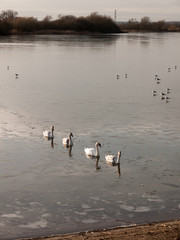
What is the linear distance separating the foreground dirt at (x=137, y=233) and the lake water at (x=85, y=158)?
615mm

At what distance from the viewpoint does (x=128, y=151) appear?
20.4 m

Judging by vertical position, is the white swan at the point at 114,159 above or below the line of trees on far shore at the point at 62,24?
below

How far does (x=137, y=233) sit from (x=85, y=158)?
7.70m

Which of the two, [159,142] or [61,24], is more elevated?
[61,24]

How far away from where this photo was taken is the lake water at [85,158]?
1409 cm

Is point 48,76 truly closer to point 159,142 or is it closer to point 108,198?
point 159,142

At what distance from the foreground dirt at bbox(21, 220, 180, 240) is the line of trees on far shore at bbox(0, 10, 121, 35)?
451ft

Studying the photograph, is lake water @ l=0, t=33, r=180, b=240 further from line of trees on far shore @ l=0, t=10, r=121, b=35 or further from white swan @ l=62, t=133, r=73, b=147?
line of trees on far shore @ l=0, t=10, r=121, b=35

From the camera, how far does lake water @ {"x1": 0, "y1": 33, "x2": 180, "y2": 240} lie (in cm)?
1409

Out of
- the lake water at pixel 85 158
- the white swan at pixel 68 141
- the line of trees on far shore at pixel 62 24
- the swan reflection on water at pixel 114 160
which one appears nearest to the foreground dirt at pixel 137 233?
the lake water at pixel 85 158

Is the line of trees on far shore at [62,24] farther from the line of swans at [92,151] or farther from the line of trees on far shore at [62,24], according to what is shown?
the line of swans at [92,151]

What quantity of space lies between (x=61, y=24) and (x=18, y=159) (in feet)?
502

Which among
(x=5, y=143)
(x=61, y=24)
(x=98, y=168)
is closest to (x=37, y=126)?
(x=5, y=143)

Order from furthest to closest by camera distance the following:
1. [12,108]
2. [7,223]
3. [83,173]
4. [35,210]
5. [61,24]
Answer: [61,24]
[12,108]
[83,173]
[35,210]
[7,223]
